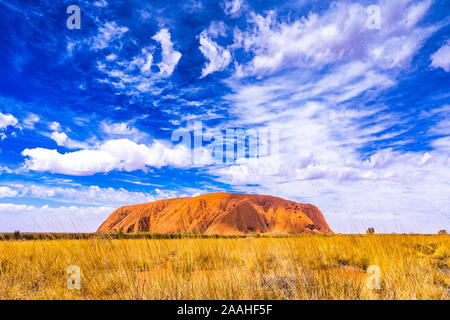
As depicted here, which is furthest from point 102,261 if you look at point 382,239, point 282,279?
point 382,239

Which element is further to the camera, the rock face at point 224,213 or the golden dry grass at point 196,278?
the rock face at point 224,213

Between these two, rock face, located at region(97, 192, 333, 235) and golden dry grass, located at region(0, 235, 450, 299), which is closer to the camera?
golden dry grass, located at region(0, 235, 450, 299)

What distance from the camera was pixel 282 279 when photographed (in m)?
4.68

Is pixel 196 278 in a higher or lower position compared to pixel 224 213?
higher

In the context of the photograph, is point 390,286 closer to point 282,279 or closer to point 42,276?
point 282,279

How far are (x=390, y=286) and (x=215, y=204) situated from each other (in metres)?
86.1

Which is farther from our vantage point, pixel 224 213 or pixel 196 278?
pixel 224 213
